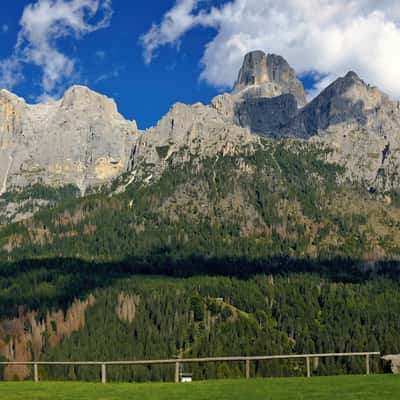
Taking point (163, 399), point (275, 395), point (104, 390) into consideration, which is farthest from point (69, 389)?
point (275, 395)

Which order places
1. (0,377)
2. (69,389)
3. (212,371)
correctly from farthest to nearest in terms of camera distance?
(0,377), (212,371), (69,389)

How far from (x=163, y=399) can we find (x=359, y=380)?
52.3ft

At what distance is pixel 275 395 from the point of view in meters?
44.5

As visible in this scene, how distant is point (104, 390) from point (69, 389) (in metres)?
2.81

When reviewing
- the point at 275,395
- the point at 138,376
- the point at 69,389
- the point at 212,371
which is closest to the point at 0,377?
the point at 138,376

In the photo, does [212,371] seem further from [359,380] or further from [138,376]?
[359,380]

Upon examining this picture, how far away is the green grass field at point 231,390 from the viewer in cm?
4434

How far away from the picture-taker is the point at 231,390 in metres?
48.3

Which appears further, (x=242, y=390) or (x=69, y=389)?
(x=69, y=389)

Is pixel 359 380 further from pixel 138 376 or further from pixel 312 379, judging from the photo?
pixel 138 376

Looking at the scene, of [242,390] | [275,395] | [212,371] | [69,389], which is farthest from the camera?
[212,371]

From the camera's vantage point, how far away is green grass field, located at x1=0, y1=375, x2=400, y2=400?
44344mm

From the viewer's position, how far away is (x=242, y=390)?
47.7 metres

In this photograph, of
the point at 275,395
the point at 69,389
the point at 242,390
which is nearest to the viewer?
the point at 275,395
